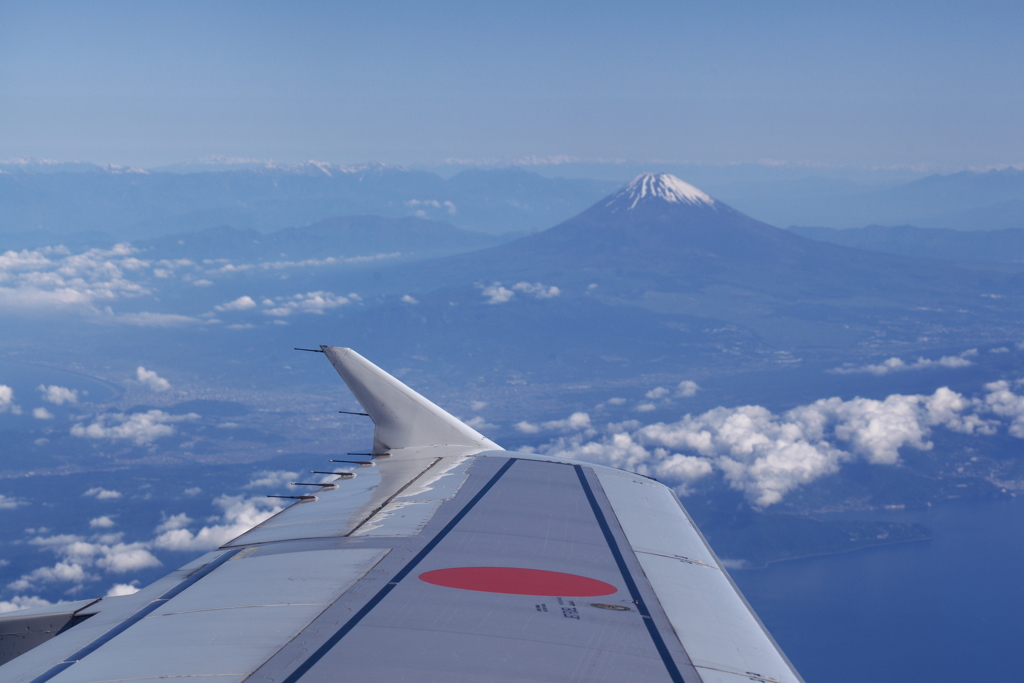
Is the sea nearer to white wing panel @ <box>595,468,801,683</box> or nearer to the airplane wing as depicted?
white wing panel @ <box>595,468,801,683</box>

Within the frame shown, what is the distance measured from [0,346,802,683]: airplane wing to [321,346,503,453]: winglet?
220 cm

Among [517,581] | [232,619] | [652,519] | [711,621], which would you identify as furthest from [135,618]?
[652,519]

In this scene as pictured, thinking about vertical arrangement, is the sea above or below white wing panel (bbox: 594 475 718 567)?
below

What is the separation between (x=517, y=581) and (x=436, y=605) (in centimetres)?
107

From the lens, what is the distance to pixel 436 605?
20.4 feet

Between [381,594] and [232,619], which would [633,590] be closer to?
[381,594]

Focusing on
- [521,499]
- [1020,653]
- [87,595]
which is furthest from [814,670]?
[521,499]

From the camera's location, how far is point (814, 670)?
145m

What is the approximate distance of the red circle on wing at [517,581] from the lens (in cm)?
674

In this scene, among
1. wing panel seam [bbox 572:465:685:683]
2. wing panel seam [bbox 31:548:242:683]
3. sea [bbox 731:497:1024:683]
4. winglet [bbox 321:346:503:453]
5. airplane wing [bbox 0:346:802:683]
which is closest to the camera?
airplane wing [bbox 0:346:802:683]

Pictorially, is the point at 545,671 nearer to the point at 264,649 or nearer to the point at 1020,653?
the point at 264,649

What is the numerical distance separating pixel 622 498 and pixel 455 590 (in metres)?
4.66

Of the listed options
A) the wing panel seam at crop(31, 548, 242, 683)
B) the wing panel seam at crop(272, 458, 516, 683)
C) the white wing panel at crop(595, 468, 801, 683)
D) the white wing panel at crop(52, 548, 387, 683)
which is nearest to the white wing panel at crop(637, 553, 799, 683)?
the white wing panel at crop(595, 468, 801, 683)

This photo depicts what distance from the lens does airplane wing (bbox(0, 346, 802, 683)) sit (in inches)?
202
